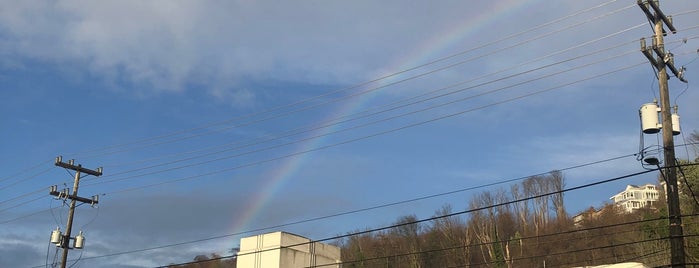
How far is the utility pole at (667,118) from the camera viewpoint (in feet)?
52.0

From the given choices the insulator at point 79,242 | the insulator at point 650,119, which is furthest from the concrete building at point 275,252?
the insulator at point 650,119

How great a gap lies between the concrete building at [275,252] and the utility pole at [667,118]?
19.1 m

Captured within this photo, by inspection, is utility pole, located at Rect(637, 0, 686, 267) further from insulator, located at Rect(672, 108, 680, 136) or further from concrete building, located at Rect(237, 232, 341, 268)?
concrete building, located at Rect(237, 232, 341, 268)

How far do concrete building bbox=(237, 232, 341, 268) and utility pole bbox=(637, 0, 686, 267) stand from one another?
1905 cm

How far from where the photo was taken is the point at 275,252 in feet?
111

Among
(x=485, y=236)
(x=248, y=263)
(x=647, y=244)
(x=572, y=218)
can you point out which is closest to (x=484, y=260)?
(x=485, y=236)

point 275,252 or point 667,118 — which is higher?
point 667,118

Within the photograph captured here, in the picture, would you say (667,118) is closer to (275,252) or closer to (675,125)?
(675,125)

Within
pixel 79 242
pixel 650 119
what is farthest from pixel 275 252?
pixel 650 119

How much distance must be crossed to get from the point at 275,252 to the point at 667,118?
70.1ft

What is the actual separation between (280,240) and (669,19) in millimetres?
21293

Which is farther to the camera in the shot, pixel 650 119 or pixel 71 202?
pixel 71 202

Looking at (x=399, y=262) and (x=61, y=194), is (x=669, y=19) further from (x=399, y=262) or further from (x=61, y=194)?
(x=399, y=262)

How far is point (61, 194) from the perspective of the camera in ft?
114
